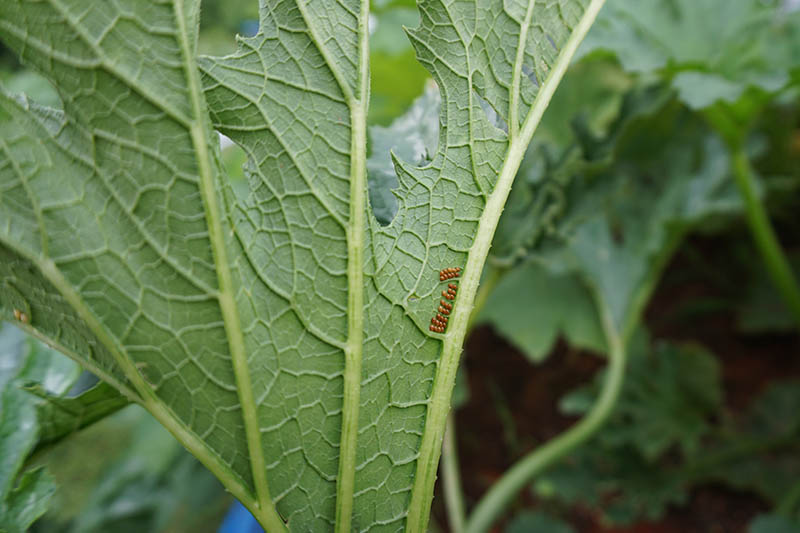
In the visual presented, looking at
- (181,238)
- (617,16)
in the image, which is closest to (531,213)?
(617,16)

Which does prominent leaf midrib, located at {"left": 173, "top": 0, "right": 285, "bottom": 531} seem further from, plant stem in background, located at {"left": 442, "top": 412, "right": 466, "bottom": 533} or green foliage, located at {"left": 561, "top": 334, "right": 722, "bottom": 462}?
green foliage, located at {"left": 561, "top": 334, "right": 722, "bottom": 462}

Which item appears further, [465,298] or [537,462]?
[537,462]

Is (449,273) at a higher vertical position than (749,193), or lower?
lower

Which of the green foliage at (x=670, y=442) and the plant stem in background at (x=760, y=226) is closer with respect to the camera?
the plant stem in background at (x=760, y=226)

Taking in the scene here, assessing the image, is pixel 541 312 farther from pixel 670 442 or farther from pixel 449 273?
pixel 449 273

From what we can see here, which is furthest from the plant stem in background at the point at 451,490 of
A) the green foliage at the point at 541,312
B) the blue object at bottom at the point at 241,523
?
the blue object at bottom at the point at 241,523

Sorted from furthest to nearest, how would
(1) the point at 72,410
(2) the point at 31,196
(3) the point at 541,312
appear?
(3) the point at 541,312, (1) the point at 72,410, (2) the point at 31,196

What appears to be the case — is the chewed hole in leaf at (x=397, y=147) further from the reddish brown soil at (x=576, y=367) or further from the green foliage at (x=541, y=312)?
the reddish brown soil at (x=576, y=367)

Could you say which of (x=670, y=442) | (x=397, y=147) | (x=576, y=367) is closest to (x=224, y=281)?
(x=397, y=147)
